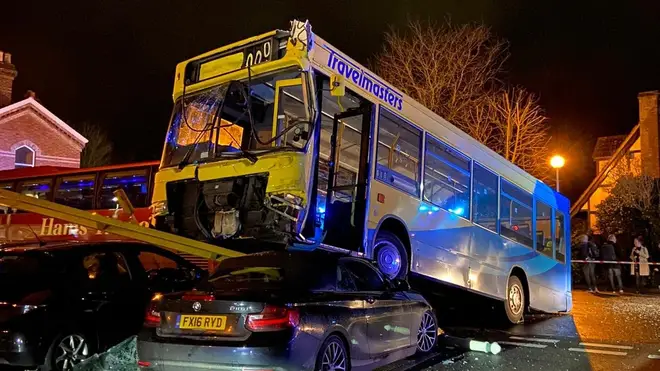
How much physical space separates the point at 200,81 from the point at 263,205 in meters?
2.36

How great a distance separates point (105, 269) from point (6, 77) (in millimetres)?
33892

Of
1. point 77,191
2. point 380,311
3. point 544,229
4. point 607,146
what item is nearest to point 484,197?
point 544,229

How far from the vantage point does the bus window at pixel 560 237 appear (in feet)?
48.5

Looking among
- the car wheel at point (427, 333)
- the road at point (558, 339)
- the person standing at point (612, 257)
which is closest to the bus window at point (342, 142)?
the car wheel at point (427, 333)

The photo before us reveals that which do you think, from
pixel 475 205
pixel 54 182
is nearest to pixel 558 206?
pixel 475 205

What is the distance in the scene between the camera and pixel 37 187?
1705cm

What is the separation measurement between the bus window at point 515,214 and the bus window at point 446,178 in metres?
1.62

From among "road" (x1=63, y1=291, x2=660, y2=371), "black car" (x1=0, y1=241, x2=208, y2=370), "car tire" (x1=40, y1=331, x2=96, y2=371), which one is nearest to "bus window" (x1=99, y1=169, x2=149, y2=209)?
"black car" (x1=0, y1=241, x2=208, y2=370)

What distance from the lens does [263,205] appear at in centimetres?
744

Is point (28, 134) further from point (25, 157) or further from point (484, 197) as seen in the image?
point (484, 197)

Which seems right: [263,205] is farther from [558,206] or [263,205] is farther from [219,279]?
[558,206]

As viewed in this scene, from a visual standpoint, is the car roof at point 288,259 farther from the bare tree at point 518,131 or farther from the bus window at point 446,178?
the bare tree at point 518,131

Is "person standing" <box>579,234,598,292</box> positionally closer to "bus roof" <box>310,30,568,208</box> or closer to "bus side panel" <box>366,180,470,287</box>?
"bus roof" <box>310,30,568,208</box>

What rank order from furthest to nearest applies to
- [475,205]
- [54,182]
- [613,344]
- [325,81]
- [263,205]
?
[54,182], [475,205], [613,344], [325,81], [263,205]
